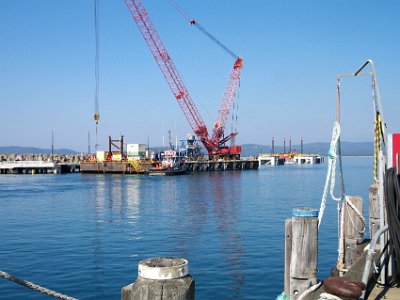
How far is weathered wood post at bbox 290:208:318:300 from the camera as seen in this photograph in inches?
327

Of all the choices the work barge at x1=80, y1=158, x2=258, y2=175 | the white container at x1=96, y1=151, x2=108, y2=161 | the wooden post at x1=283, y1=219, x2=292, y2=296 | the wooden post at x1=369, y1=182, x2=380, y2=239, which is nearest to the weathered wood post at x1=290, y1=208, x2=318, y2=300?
the wooden post at x1=283, y1=219, x2=292, y2=296

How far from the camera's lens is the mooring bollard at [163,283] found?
392cm

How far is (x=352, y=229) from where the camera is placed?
41.9 ft

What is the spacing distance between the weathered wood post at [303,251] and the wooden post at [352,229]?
14.8ft

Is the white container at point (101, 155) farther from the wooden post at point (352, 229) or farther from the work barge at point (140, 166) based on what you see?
the wooden post at point (352, 229)

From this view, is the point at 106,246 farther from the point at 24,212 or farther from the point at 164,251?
the point at 24,212

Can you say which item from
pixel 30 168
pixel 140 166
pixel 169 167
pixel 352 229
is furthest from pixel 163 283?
pixel 30 168

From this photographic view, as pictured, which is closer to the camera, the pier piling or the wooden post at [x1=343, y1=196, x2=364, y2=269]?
the pier piling

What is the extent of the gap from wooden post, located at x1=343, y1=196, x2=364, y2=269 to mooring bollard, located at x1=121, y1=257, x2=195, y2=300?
939cm

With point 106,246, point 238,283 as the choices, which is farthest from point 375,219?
point 106,246

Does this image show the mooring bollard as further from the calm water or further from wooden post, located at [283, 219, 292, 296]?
the calm water

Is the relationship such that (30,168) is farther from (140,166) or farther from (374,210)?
(374,210)

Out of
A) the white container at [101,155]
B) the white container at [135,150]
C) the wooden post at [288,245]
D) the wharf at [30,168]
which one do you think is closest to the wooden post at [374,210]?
the wooden post at [288,245]

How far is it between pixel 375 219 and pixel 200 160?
122 m
